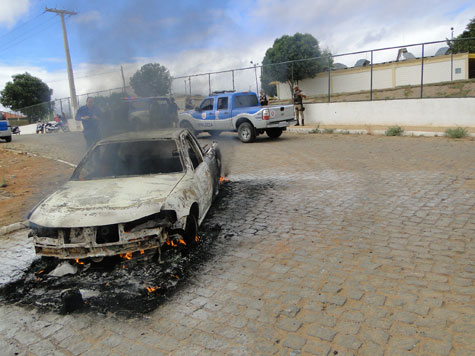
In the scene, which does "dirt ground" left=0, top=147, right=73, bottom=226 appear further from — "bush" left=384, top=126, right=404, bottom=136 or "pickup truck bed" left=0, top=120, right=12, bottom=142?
"bush" left=384, top=126, right=404, bottom=136

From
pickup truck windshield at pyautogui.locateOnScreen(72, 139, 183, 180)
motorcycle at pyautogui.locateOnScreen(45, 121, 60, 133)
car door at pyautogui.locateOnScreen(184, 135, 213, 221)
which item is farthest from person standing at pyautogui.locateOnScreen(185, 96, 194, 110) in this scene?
motorcycle at pyautogui.locateOnScreen(45, 121, 60, 133)

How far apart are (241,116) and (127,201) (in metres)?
10.3

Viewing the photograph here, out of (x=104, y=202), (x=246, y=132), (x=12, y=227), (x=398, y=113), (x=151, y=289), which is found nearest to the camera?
(x=151, y=289)

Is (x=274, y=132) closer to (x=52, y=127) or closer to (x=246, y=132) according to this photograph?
(x=246, y=132)

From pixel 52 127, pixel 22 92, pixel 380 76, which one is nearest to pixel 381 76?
pixel 380 76

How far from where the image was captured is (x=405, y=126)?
15438 millimetres

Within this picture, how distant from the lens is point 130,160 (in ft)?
16.3

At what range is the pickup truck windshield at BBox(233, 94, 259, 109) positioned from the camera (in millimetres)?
13875

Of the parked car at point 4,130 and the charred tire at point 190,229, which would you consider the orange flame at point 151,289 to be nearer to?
the charred tire at point 190,229

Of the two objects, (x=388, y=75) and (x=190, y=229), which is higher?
(x=388, y=75)

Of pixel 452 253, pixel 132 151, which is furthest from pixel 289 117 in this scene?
pixel 452 253

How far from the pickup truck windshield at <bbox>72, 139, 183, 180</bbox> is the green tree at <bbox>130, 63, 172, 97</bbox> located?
352cm

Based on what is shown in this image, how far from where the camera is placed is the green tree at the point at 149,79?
810 centimetres

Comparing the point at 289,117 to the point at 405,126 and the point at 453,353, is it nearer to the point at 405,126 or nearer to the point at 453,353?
the point at 405,126
